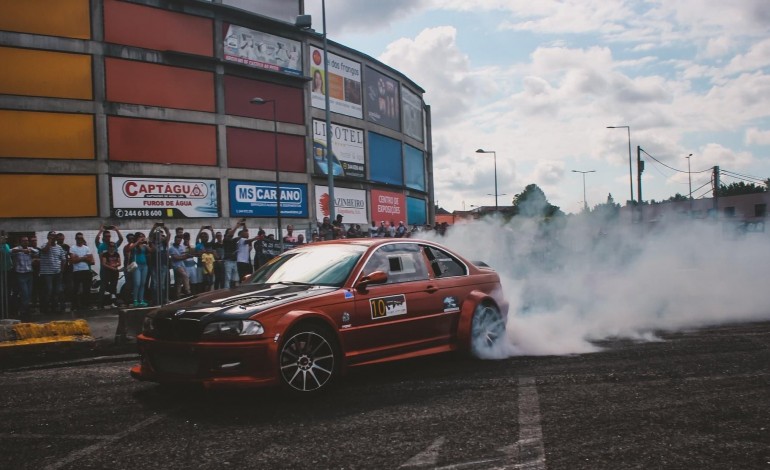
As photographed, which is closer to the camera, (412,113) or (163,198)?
(163,198)

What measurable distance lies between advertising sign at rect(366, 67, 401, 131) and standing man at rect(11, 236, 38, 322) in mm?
30339

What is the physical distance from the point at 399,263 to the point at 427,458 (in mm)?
3290

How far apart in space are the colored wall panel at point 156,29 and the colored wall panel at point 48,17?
3.17 ft

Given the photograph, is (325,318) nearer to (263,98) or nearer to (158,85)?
(158,85)

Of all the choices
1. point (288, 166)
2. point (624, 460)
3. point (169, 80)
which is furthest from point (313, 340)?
point (288, 166)

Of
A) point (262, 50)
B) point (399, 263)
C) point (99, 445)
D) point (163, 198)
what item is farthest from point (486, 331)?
point (262, 50)

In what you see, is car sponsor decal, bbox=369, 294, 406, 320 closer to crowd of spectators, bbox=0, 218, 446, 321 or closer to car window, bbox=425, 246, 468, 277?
car window, bbox=425, 246, 468, 277

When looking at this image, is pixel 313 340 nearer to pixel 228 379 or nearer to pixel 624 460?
pixel 228 379

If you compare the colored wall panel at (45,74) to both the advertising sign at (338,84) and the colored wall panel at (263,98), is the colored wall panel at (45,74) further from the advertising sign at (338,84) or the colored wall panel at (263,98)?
the advertising sign at (338,84)

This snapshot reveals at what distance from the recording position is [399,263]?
22.8ft

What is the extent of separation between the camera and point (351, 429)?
4.52 metres

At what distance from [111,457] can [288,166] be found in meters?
32.2

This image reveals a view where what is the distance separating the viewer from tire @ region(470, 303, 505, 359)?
735cm

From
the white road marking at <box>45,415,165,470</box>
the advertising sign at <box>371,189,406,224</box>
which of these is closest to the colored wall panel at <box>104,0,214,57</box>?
the advertising sign at <box>371,189,406,224</box>
